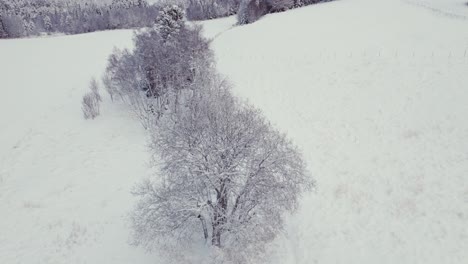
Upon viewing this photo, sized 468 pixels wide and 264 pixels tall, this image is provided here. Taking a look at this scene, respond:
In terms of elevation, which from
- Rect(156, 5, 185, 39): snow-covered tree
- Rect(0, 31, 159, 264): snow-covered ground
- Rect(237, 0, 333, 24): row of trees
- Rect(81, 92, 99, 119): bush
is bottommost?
Rect(0, 31, 159, 264): snow-covered ground

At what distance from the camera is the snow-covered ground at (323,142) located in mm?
16375

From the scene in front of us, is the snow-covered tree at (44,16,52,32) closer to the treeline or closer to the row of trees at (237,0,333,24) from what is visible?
the treeline

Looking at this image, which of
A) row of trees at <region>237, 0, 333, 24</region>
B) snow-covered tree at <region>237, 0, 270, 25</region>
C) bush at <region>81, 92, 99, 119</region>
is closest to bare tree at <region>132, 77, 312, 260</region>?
bush at <region>81, 92, 99, 119</region>

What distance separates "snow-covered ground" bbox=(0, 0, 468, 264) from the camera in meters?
16.4

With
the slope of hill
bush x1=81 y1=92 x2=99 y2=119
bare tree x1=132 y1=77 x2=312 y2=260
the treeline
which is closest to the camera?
bare tree x1=132 y1=77 x2=312 y2=260

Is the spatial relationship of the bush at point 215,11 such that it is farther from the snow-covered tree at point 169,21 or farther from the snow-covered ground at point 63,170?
the snow-covered tree at point 169,21

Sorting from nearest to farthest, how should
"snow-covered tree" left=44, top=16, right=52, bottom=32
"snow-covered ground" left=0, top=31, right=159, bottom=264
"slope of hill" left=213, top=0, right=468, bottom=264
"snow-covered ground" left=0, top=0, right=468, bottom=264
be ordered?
"slope of hill" left=213, top=0, right=468, bottom=264, "snow-covered ground" left=0, top=0, right=468, bottom=264, "snow-covered ground" left=0, top=31, right=159, bottom=264, "snow-covered tree" left=44, top=16, right=52, bottom=32

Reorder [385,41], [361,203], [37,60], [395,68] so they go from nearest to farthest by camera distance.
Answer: [361,203] < [395,68] < [385,41] < [37,60]

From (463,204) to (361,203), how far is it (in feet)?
15.1

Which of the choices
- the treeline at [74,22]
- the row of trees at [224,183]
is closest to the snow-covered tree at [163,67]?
the row of trees at [224,183]

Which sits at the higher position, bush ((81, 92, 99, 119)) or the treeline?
the treeline

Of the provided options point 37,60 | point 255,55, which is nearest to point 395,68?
point 255,55

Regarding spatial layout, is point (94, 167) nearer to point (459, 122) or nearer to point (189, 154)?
point (189, 154)

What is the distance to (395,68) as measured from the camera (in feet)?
95.5
